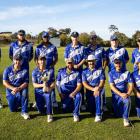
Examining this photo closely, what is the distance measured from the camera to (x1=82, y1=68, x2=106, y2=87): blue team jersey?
1030 cm

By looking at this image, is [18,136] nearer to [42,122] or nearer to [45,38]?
[42,122]

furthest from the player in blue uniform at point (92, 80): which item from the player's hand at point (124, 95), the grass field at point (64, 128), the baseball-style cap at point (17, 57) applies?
the baseball-style cap at point (17, 57)

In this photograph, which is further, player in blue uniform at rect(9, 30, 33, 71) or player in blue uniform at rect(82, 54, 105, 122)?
player in blue uniform at rect(9, 30, 33, 71)

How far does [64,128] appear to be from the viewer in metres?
9.42

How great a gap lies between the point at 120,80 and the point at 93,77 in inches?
31.5

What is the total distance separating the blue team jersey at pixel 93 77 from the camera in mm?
10305

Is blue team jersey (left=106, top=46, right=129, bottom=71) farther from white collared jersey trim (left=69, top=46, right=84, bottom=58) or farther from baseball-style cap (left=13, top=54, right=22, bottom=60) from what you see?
baseball-style cap (left=13, top=54, right=22, bottom=60)

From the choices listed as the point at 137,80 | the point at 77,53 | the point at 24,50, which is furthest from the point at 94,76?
the point at 24,50

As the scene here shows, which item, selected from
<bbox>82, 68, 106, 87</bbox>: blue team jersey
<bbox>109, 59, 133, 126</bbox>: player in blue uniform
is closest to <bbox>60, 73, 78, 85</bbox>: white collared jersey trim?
<bbox>82, 68, 106, 87</bbox>: blue team jersey

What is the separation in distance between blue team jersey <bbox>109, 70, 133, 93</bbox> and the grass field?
3.06ft

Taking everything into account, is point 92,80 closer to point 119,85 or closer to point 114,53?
point 119,85

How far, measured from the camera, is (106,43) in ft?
186

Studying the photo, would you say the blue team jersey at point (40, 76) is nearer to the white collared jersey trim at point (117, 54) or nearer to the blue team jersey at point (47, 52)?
the blue team jersey at point (47, 52)

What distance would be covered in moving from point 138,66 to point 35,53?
335cm
